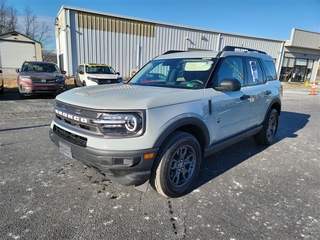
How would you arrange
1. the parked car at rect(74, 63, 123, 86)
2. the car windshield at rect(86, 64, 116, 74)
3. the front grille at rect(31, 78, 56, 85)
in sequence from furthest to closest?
1. the car windshield at rect(86, 64, 116, 74)
2. the parked car at rect(74, 63, 123, 86)
3. the front grille at rect(31, 78, 56, 85)

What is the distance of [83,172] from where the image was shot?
11.1ft

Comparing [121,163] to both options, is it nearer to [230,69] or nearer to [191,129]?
[191,129]

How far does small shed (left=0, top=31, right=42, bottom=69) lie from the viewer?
21875 millimetres

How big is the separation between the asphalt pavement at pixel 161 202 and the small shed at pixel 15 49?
22.5m

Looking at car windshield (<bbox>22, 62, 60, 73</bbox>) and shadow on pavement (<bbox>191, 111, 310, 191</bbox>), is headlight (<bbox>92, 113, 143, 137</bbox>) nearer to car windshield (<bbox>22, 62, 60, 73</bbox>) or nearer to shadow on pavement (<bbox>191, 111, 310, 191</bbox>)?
shadow on pavement (<bbox>191, 111, 310, 191</bbox>)

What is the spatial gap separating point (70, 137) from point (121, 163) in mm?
806

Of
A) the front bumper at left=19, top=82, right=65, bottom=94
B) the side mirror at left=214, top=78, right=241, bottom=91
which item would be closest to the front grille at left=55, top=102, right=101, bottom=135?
the side mirror at left=214, top=78, right=241, bottom=91

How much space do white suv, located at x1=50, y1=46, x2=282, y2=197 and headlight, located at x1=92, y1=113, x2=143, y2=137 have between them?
1 centimetres

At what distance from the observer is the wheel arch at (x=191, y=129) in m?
2.42

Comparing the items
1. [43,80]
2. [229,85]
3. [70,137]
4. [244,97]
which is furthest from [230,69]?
[43,80]

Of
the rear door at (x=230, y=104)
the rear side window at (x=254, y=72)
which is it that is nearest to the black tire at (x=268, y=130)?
the rear side window at (x=254, y=72)

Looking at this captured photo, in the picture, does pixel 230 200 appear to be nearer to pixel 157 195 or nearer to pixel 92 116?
pixel 157 195

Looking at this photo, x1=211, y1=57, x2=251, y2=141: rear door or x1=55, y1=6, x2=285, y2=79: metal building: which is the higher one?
x1=55, y1=6, x2=285, y2=79: metal building

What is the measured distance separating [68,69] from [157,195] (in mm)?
15787
